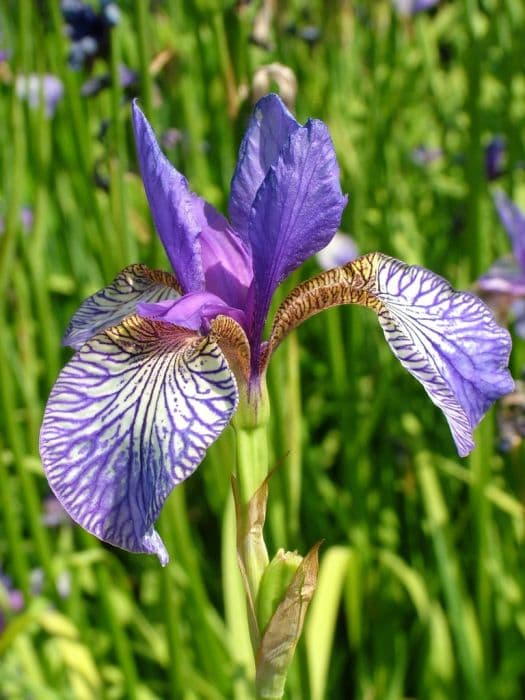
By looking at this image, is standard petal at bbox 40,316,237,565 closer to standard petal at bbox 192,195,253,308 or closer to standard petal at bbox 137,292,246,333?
standard petal at bbox 137,292,246,333

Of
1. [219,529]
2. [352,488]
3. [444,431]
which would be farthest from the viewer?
[219,529]

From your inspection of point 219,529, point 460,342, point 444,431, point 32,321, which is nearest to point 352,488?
point 444,431

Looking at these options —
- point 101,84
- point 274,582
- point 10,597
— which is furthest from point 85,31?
point 10,597

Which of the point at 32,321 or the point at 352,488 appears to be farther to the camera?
the point at 32,321

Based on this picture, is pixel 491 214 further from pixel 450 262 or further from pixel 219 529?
pixel 219 529

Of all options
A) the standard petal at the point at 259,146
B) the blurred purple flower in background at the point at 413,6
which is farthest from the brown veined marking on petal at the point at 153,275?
the blurred purple flower in background at the point at 413,6

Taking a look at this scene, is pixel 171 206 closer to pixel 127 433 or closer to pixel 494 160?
pixel 127 433
